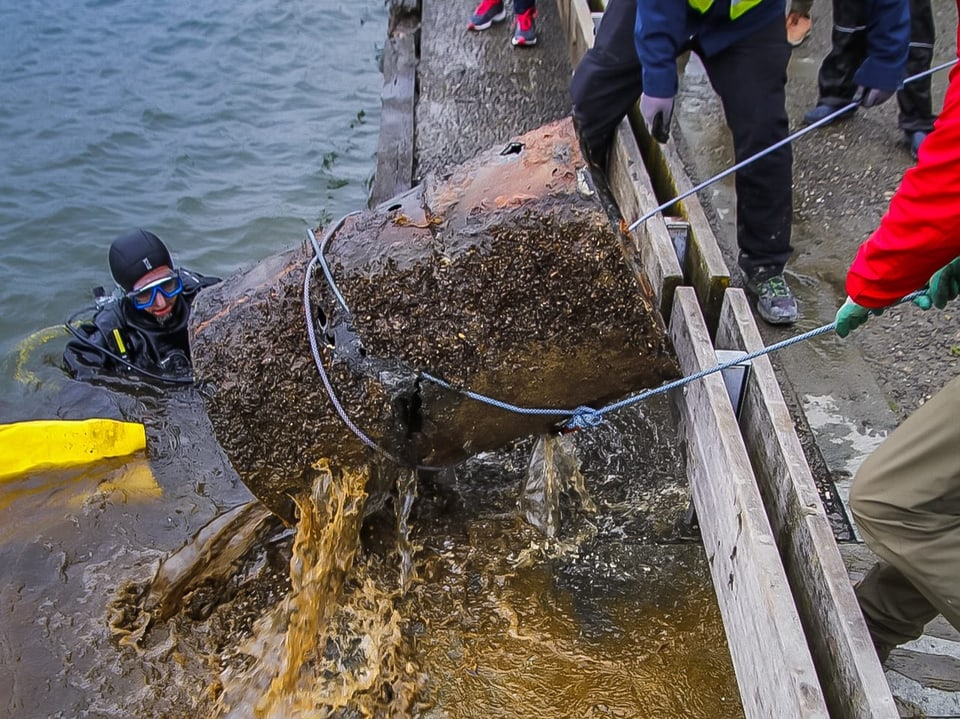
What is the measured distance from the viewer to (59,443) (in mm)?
4250

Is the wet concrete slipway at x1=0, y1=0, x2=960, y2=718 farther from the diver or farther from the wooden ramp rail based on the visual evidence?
the diver

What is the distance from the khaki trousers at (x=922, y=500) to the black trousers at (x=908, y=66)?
3.08 metres

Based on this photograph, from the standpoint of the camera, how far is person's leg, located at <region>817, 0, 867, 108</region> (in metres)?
4.22

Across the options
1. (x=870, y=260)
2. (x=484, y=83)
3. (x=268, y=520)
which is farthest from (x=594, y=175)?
(x=484, y=83)

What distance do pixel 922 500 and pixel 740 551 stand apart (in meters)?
0.45

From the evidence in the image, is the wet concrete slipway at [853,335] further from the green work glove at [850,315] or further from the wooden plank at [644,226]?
the green work glove at [850,315]

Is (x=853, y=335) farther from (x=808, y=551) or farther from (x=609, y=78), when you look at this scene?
(x=808, y=551)

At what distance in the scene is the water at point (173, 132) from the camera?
695cm

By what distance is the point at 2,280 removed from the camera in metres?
6.54

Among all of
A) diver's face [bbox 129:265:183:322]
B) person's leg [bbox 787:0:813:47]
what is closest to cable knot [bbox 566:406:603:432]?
diver's face [bbox 129:265:183:322]

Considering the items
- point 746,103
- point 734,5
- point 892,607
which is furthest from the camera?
point 746,103

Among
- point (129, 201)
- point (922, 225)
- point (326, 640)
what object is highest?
point (922, 225)

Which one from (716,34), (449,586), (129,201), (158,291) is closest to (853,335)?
(716,34)

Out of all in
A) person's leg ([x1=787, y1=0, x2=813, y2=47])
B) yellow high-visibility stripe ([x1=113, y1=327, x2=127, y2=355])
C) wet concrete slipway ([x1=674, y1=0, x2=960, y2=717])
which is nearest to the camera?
wet concrete slipway ([x1=674, y1=0, x2=960, y2=717])
